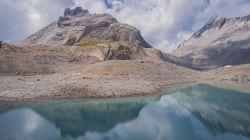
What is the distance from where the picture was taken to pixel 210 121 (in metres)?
52.6

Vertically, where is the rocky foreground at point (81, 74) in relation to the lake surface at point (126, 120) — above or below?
above

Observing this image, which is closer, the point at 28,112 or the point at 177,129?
the point at 177,129

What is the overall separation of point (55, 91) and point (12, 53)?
3993 centimetres

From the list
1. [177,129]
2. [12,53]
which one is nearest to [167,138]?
[177,129]

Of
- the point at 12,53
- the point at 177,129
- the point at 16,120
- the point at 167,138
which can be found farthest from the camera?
the point at 12,53

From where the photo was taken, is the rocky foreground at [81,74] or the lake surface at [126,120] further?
the rocky foreground at [81,74]

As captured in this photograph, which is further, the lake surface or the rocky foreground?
the rocky foreground

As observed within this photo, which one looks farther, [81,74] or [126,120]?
[81,74]

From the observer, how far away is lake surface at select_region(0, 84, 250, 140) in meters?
41.4

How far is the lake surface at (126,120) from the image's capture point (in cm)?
4141

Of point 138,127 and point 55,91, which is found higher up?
point 55,91

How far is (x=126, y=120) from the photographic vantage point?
51938mm

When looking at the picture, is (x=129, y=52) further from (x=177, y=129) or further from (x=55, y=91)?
A: (x=177, y=129)

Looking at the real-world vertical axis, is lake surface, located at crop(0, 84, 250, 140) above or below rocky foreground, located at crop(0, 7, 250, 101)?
below
